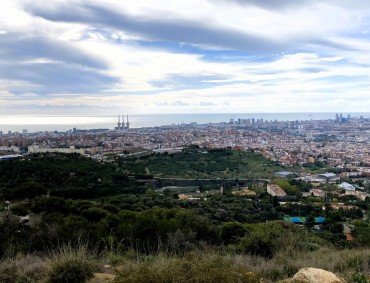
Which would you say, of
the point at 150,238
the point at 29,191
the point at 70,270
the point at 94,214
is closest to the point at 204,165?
the point at 29,191

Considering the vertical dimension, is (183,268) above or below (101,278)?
above

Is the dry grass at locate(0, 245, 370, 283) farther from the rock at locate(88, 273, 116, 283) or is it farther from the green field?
the green field

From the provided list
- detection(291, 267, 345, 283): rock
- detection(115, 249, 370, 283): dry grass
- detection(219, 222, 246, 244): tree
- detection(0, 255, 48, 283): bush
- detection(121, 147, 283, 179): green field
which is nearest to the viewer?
detection(115, 249, 370, 283): dry grass

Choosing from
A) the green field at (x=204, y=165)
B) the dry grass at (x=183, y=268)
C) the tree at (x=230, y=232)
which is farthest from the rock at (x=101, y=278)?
the green field at (x=204, y=165)

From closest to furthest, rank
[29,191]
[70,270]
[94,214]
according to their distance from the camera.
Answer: [70,270], [94,214], [29,191]

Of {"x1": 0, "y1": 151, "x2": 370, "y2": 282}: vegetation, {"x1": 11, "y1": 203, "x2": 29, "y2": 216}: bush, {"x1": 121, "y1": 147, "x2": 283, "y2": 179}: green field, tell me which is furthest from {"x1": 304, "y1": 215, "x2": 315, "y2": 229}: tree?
{"x1": 121, "y1": 147, "x2": 283, "y2": 179}: green field

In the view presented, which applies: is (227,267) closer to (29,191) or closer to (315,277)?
(315,277)

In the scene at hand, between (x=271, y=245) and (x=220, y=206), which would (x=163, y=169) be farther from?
(x=271, y=245)

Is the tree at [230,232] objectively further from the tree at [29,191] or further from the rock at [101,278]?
the tree at [29,191]
